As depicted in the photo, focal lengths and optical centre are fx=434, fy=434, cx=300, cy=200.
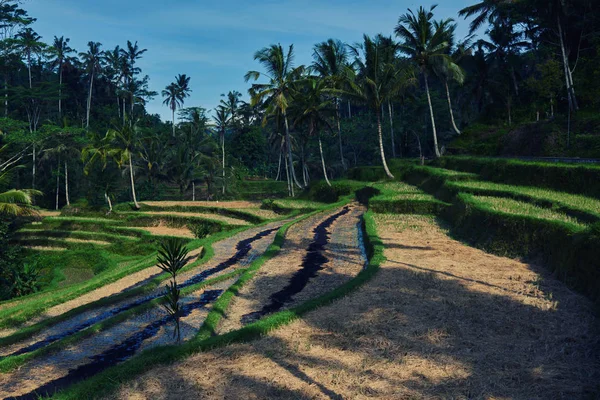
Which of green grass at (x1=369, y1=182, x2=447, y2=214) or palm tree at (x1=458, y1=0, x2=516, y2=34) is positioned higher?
palm tree at (x1=458, y1=0, x2=516, y2=34)

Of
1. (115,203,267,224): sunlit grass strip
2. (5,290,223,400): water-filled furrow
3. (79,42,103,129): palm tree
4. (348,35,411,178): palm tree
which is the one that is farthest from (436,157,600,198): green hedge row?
(79,42,103,129): palm tree

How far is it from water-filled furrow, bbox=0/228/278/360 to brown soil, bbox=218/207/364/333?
6.79 feet

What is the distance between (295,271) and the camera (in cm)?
1460

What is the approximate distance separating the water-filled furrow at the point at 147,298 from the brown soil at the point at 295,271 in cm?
207

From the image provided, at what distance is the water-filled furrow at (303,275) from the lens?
36.4ft

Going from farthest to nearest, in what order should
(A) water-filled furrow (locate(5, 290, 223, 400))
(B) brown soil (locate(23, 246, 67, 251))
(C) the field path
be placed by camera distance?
(B) brown soil (locate(23, 246, 67, 251)) < (C) the field path < (A) water-filled furrow (locate(5, 290, 223, 400))

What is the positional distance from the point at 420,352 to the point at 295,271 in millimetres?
7610

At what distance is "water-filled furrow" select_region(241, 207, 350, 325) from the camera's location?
11.1 metres

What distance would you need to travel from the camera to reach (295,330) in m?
8.52

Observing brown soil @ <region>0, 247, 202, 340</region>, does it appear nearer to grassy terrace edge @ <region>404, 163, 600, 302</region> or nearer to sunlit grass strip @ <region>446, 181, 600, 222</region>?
grassy terrace edge @ <region>404, 163, 600, 302</region>

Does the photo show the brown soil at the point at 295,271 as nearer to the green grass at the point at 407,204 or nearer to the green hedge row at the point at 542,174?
the green grass at the point at 407,204

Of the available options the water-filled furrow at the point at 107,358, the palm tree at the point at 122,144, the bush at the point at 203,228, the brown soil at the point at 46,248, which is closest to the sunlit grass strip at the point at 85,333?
the water-filled furrow at the point at 107,358

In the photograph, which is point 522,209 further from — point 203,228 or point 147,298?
point 203,228


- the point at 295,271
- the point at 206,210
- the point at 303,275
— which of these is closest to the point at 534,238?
the point at 303,275
